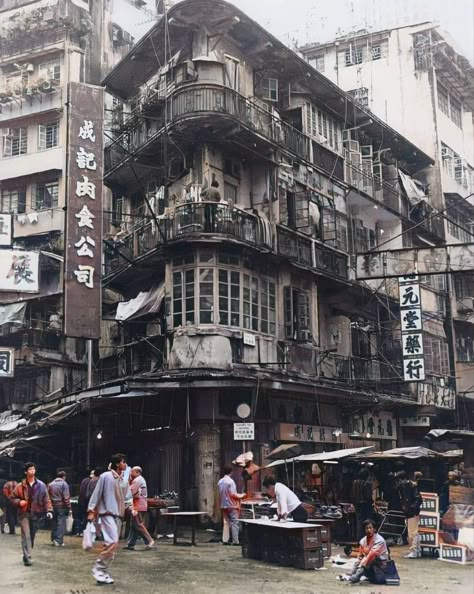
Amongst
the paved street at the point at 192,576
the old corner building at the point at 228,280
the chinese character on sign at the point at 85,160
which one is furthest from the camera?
the old corner building at the point at 228,280

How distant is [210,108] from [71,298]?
20.1 feet

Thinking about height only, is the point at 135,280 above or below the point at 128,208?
below

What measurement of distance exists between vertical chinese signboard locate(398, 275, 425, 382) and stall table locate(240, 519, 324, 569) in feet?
37.0

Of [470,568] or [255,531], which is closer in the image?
[470,568]

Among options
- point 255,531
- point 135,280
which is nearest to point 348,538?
point 255,531

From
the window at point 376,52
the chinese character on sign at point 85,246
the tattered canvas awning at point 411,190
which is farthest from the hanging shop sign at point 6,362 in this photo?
the window at point 376,52

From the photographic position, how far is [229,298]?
63.9 ft

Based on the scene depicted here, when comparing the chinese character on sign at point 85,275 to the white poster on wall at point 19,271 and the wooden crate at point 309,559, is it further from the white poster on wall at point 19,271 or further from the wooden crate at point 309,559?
the wooden crate at point 309,559

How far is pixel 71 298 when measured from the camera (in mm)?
Answer: 17734

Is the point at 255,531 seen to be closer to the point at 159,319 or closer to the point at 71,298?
the point at 71,298

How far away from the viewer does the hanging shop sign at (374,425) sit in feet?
78.7

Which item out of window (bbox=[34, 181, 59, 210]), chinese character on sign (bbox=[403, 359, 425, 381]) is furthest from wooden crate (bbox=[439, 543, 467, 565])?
window (bbox=[34, 181, 59, 210])

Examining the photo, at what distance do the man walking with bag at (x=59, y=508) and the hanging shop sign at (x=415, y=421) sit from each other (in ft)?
49.2

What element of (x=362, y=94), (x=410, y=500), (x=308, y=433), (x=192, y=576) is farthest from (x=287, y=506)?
(x=362, y=94)
